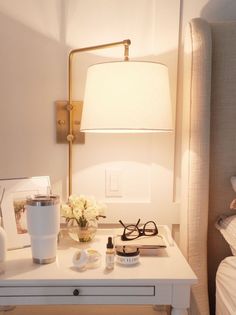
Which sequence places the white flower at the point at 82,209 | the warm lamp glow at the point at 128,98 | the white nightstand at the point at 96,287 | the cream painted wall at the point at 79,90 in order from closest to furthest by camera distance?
the white nightstand at the point at 96,287, the warm lamp glow at the point at 128,98, the white flower at the point at 82,209, the cream painted wall at the point at 79,90

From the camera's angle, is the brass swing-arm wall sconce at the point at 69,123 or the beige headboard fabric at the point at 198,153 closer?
the beige headboard fabric at the point at 198,153

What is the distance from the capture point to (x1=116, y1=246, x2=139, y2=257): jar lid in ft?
3.47

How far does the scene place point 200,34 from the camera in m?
1.22

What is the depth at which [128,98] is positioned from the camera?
108 centimetres

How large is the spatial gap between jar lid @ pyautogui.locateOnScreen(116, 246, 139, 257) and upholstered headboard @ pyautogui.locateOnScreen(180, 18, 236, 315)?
0.28 meters

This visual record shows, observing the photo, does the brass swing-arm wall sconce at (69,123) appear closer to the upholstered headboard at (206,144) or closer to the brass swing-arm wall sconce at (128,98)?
the brass swing-arm wall sconce at (128,98)

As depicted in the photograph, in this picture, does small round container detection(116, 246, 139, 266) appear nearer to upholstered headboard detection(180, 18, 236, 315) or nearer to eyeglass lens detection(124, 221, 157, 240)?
eyeglass lens detection(124, 221, 157, 240)

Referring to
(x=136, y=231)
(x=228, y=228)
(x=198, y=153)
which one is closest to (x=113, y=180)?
(x=136, y=231)

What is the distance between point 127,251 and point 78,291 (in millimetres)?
214

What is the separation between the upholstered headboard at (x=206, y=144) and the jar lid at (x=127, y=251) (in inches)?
11.1

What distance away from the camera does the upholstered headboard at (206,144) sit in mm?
1232

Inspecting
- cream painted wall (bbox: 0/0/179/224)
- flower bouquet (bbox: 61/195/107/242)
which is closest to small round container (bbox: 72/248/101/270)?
flower bouquet (bbox: 61/195/107/242)

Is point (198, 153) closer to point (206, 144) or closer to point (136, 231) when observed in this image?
point (206, 144)

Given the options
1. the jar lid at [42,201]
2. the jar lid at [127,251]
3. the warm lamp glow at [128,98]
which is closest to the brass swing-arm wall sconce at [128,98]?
the warm lamp glow at [128,98]
